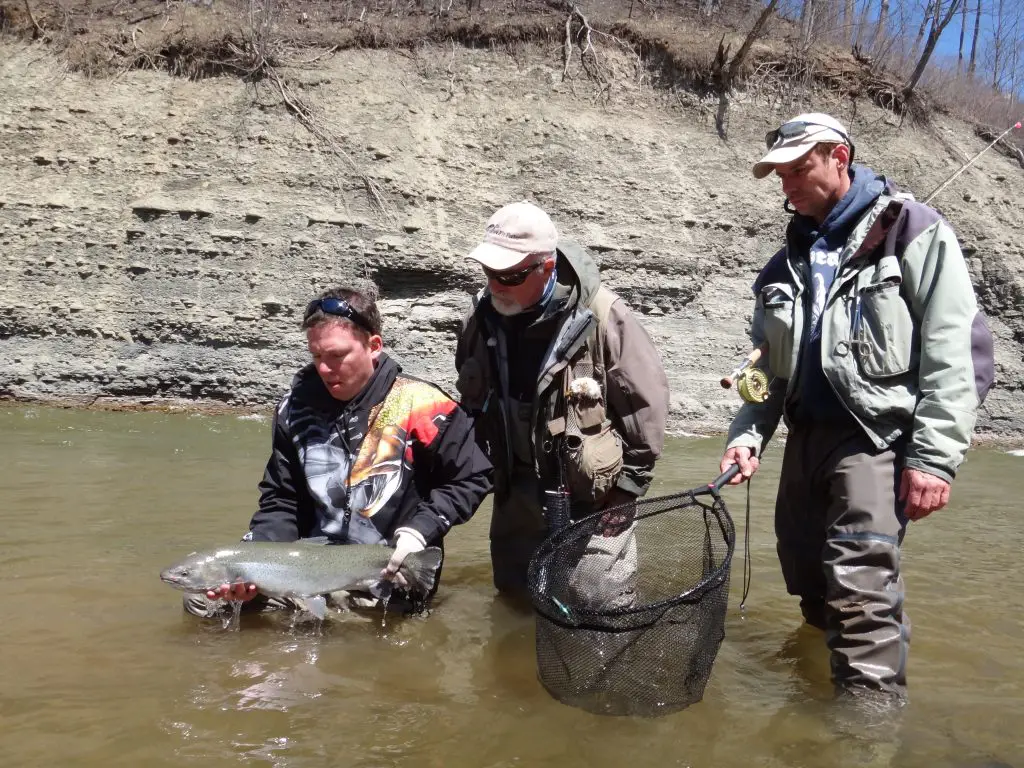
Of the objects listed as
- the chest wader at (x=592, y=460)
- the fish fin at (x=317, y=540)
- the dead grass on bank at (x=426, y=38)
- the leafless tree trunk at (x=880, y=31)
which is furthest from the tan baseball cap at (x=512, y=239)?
the leafless tree trunk at (x=880, y=31)

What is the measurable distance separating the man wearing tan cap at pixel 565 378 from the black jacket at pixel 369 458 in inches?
9.9

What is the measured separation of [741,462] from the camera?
148 inches

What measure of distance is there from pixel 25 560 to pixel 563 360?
11.0ft

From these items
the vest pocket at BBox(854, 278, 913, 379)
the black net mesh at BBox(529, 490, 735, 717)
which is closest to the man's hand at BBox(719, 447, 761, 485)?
the black net mesh at BBox(529, 490, 735, 717)

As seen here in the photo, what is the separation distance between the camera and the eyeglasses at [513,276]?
13.0 feet

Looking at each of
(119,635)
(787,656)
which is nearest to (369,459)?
(119,635)

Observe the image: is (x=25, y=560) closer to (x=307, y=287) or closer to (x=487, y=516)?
(x=487, y=516)

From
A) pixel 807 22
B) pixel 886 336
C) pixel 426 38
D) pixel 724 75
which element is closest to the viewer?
pixel 886 336

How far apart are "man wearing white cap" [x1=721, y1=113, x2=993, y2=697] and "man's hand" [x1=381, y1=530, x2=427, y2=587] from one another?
1.40 m

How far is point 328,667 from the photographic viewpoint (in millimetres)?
3697

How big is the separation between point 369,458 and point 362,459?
3cm

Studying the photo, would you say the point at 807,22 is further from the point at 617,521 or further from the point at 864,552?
the point at 864,552

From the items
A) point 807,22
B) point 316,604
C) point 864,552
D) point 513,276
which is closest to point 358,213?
point 807,22

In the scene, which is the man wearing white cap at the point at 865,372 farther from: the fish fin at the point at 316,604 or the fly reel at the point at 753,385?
the fish fin at the point at 316,604
